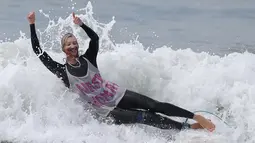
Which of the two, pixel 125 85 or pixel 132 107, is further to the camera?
pixel 125 85

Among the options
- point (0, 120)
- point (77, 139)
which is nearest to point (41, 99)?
point (0, 120)

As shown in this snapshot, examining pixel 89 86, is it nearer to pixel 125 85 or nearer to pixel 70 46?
pixel 70 46

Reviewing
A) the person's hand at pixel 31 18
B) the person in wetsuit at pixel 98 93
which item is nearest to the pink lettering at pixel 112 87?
the person in wetsuit at pixel 98 93

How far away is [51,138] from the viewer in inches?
226

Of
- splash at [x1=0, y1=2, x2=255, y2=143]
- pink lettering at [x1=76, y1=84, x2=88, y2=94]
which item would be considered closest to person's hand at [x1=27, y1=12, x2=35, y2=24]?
splash at [x1=0, y1=2, x2=255, y2=143]

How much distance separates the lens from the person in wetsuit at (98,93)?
6.26 m

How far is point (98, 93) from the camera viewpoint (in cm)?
636

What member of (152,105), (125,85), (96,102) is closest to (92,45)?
(96,102)

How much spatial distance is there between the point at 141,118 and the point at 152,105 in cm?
27

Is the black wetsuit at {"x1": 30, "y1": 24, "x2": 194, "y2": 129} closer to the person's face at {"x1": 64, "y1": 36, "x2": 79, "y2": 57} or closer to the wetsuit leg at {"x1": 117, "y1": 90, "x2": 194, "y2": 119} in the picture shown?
the wetsuit leg at {"x1": 117, "y1": 90, "x2": 194, "y2": 119}

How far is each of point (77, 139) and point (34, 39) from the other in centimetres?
166

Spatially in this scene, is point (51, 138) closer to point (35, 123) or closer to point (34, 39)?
point (35, 123)

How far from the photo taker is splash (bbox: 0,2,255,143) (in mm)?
6043

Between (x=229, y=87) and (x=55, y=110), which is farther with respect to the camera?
(x=229, y=87)
